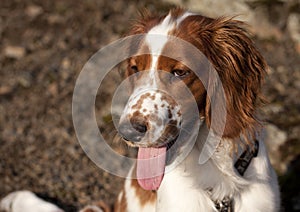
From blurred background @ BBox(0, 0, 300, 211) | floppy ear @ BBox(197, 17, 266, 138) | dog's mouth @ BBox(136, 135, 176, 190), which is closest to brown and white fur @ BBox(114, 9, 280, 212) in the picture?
floppy ear @ BBox(197, 17, 266, 138)

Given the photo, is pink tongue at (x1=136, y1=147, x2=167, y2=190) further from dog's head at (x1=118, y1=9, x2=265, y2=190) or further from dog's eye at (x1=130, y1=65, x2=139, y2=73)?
dog's eye at (x1=130, y1=65, x2=139, y2=73)

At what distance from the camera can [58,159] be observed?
21.5ft

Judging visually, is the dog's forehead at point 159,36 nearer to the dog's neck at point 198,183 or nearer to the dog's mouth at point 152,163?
the dog's mouth at point 152,163

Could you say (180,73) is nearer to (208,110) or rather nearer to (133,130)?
(208,110)

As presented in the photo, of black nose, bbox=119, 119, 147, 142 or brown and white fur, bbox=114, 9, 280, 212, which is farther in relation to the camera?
brown and white fur, bbox=114, 9, 280, 212

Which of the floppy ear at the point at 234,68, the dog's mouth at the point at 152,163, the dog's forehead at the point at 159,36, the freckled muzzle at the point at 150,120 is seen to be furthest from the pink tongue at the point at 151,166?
the dog's forehead at the point at 159,36

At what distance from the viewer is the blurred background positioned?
624 centimetres

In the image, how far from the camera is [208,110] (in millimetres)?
3977

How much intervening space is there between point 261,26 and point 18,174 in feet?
12.7

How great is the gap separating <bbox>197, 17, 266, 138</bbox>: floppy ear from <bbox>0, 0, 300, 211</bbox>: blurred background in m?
1.51

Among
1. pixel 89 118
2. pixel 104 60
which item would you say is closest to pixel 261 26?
pixel 104 60

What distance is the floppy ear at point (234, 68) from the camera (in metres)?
4.01

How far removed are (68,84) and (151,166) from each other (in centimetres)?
393

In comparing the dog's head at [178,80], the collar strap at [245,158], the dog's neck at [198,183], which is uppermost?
the dog's head at [178,80]
